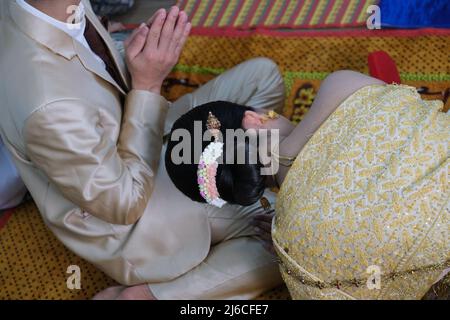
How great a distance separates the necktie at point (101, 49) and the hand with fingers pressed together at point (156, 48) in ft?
0.21

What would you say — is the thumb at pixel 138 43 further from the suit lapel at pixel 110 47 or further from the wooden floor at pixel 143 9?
the wooden floor at pixel 143 9

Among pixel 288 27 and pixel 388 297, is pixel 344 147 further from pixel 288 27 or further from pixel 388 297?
pixel 288 27

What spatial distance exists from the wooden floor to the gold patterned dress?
50.6 inches

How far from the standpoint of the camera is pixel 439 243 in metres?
1.00

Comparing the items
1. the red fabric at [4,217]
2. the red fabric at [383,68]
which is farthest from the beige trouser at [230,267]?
the red fabric at [4,217]

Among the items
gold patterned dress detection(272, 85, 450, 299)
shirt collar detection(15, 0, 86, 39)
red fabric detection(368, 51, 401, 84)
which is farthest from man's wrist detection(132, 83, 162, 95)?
red fabric detection(368, 51, 401, 84)

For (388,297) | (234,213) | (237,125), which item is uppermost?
(237,125)

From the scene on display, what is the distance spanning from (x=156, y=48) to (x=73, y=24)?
0.63 feet

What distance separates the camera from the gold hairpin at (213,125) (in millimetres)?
1142

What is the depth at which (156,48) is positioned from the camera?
1309 mm

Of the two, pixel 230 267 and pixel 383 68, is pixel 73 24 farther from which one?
pixel 383 68

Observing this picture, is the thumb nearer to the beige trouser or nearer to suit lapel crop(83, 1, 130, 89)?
suit lapel crop(83, 1, 130, 89)
